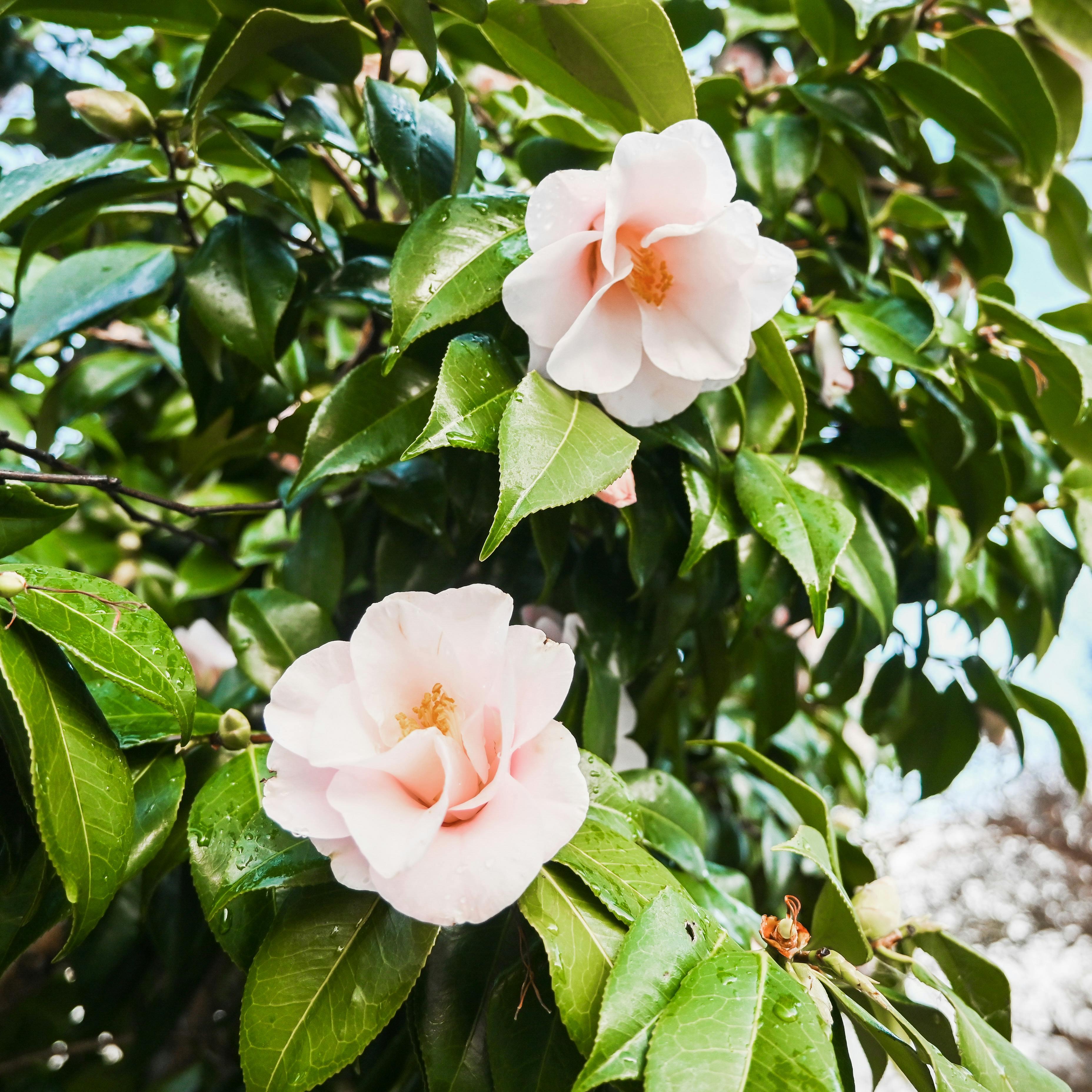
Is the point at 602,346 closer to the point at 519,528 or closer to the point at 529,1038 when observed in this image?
the point at 519,528

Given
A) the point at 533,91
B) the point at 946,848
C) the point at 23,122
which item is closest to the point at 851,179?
the point at 533,91

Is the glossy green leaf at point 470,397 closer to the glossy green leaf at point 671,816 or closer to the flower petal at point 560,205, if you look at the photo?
the flower petal at point 560,205

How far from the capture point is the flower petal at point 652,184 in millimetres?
445

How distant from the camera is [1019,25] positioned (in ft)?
2.90

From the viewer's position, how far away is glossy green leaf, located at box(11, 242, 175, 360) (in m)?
0.67

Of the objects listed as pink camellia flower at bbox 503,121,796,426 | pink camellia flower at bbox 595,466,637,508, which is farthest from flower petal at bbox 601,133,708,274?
pink camellia flower at bbox 595,466,637,508

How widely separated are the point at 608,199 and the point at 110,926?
2.47 feet

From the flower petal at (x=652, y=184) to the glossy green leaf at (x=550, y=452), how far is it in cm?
8

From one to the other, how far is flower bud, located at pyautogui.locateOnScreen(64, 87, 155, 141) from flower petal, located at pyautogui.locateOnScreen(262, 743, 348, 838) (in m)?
0.50

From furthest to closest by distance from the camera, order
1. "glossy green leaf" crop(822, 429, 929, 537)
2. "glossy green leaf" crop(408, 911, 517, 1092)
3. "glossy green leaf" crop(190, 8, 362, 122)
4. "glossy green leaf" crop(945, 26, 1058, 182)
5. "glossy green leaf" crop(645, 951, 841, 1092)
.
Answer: "glossy green leaf" crop(945, 26, 1058, 182)
"glossy green leaf" crop(822, 429, 929, 537)
"glossy green leaf" crop(190, 8, 362, 122)
"glossy green leaf" crop(408, 911, 517, 1092)
"glossy green leaf" crop(645, 951, 841, 1092)

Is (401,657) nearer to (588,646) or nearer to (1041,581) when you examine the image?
(588,646)

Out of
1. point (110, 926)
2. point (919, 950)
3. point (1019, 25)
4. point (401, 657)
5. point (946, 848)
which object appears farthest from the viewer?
point (946, 848)

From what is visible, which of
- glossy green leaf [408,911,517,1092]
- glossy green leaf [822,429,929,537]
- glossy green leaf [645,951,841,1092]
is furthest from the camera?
glossy green leaf [822,429,929,537]

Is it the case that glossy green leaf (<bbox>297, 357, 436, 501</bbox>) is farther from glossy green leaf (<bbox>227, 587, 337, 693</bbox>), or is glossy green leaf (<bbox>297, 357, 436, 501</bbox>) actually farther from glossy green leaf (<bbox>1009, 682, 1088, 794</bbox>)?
glossy green leaf (<bbox>1009, 682, 1088, 794</bbox>)
